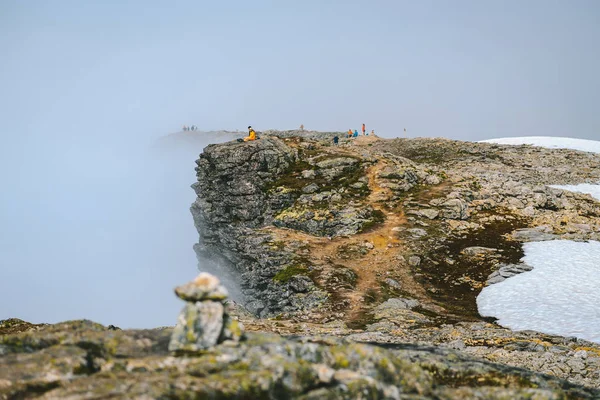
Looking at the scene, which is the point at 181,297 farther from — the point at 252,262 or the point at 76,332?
the point at 252,262

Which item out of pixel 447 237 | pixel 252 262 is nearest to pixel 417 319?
pixel 447 237

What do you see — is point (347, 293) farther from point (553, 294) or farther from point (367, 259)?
point (553, 294)

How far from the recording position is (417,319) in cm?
3259

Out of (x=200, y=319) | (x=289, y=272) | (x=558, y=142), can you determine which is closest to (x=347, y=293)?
(x=289, y=272)

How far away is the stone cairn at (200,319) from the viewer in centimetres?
942

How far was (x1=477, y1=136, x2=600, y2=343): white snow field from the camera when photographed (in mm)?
29516

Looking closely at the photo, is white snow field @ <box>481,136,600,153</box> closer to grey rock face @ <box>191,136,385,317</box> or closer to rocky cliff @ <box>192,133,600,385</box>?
rocky cliff @ <box>192,133,600,385</box>

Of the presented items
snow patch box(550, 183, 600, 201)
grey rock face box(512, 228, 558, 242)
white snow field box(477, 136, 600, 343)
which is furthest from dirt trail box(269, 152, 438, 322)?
snow patch box(550, 183, 600, 201)

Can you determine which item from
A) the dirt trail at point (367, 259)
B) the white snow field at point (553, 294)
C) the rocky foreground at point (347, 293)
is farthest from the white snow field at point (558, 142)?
the dirt trail at point (367, 259)

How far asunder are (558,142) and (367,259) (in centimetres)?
8518

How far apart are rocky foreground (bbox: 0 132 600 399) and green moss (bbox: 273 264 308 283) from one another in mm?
168

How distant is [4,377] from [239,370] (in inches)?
176

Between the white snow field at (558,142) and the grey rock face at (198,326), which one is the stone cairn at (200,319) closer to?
the grey rock face at (198,326)

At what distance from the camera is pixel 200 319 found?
9.52 m
